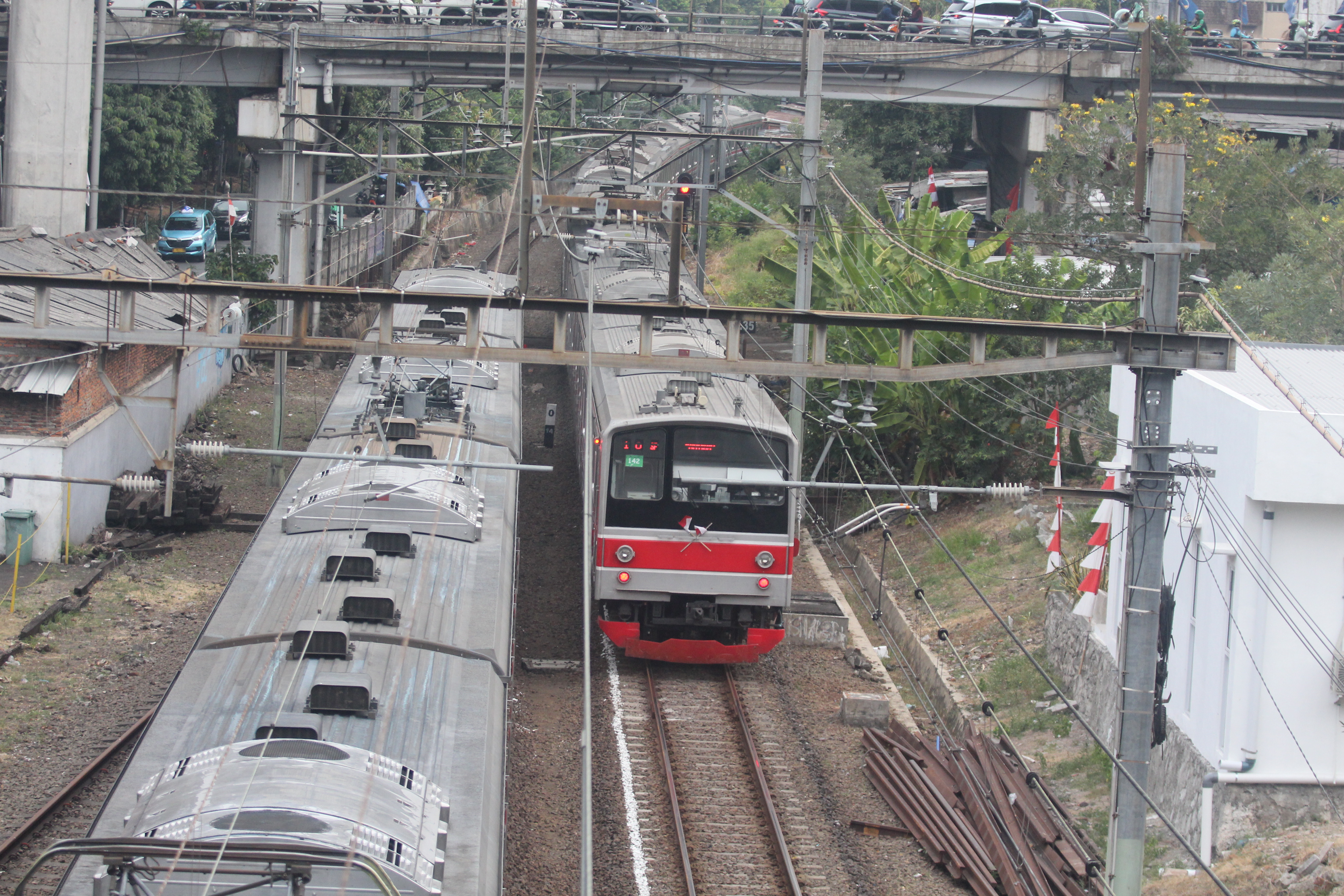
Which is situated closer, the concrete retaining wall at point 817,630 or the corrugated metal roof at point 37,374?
the concrete retaining wall at point 817,630

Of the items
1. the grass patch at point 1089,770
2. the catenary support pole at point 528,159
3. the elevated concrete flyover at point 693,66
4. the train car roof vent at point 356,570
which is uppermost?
the elevated concrete flyover at point 693,66

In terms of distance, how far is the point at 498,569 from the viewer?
418 inches

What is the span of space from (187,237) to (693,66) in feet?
48.4

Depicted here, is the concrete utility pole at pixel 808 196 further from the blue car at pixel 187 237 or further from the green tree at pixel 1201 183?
the blue car at pixel 187 237

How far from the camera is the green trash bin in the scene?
51.2 ft

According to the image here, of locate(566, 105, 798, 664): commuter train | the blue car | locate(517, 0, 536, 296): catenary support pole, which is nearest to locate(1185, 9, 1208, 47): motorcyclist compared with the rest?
locate(566, 105, 798, 664): commuter train

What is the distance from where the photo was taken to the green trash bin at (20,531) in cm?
1561

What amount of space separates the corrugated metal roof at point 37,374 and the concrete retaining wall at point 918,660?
9972 mm

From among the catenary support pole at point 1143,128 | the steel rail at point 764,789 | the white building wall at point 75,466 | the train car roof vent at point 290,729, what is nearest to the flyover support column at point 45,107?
the white building wall at point 75,466

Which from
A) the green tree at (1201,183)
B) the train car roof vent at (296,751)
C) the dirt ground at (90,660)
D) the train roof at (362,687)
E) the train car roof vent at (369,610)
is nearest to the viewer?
the train roof at (362,687)

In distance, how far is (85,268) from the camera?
1861cm

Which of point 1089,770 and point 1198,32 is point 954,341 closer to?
point 1089,770

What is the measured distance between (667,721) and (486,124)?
6072 mm

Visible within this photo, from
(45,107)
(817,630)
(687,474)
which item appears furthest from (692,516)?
(45,107)
